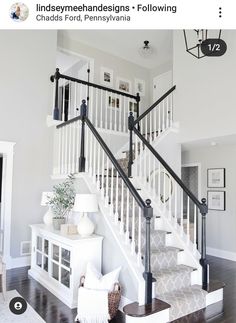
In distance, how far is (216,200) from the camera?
20.1 feet

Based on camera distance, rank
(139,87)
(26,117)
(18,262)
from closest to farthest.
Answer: (18,262) < (26,117) < (139,87)

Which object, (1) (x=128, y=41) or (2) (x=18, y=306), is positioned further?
(1) (x=128, y=41)

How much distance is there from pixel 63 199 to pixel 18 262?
1684 millimetres

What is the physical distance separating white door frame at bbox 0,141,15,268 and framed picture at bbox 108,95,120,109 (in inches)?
110

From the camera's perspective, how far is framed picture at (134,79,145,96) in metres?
7.86

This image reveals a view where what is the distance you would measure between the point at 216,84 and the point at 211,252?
11.7ft

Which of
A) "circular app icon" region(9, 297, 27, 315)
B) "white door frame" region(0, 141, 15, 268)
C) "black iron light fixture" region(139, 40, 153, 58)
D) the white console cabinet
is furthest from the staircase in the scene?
"black iron light fixture" region(139, 40, 153, 58)

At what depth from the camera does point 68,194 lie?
434 centimetres

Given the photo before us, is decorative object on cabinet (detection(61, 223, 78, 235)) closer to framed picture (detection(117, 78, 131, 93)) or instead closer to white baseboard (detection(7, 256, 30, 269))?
white baseboard (detection(7, 256, 30, 269))


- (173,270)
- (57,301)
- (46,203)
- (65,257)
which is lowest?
(57,301)

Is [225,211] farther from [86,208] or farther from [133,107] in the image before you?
[86,208]

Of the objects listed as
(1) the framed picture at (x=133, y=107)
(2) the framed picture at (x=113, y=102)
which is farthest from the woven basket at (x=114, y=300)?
(1) the framed picture at (x=133, y=107)
